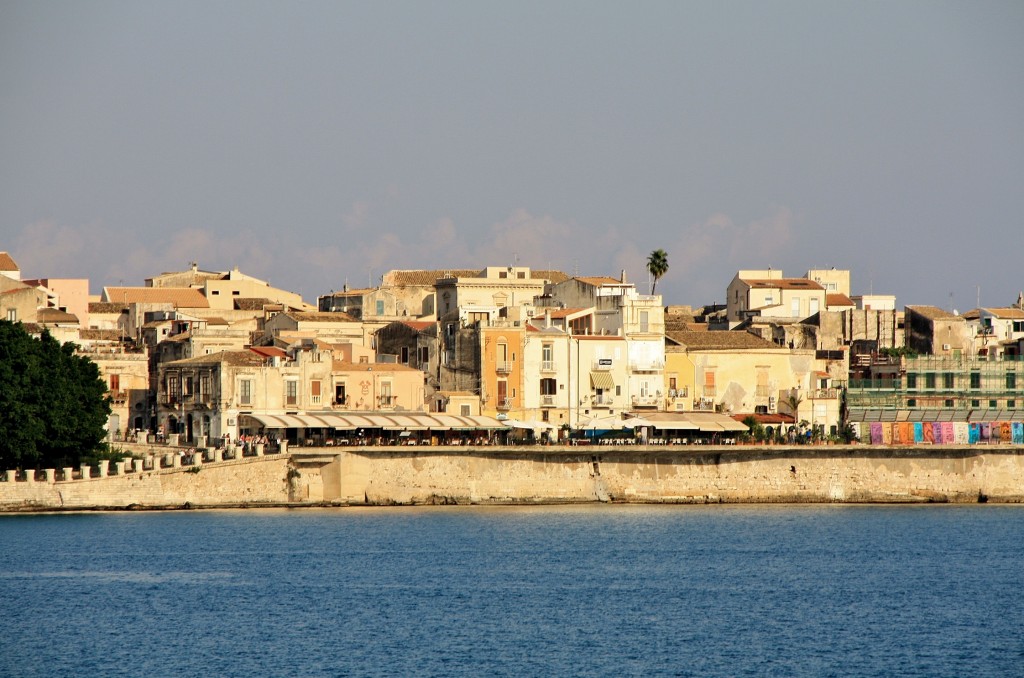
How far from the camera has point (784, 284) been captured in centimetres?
11394

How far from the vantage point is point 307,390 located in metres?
86.0

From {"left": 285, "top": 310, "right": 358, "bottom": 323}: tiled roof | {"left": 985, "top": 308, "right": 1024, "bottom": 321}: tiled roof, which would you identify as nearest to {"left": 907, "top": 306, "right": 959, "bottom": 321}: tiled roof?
{"left": 985, "top": 308, "right": 1024, "bottom": 321}: tiled roof

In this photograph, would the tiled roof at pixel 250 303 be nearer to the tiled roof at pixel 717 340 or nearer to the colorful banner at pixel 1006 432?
the tiled roof at pixel 717 340

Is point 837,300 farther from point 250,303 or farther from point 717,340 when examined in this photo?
point 250,303

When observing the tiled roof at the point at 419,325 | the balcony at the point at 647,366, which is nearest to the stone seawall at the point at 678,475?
the balcony at the point at 647,366

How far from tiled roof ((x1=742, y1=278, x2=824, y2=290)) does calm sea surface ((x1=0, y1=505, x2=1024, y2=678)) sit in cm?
3445

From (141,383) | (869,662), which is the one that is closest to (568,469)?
(141,383)

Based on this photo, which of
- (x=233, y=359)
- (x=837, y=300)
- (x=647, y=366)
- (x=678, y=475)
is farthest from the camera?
(x=837, y=300)

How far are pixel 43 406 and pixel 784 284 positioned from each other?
5021 centimetres

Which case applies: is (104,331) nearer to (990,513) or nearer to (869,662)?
(990,513)

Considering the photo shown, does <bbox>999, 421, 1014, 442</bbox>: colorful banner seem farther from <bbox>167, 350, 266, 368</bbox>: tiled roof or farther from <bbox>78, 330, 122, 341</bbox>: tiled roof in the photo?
<bbox>78, 330, 122, 341</bbox>: tiled roof

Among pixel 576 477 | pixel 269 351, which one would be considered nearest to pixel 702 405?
pixel 576 477

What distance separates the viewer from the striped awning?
8144cm

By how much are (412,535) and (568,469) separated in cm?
1368
